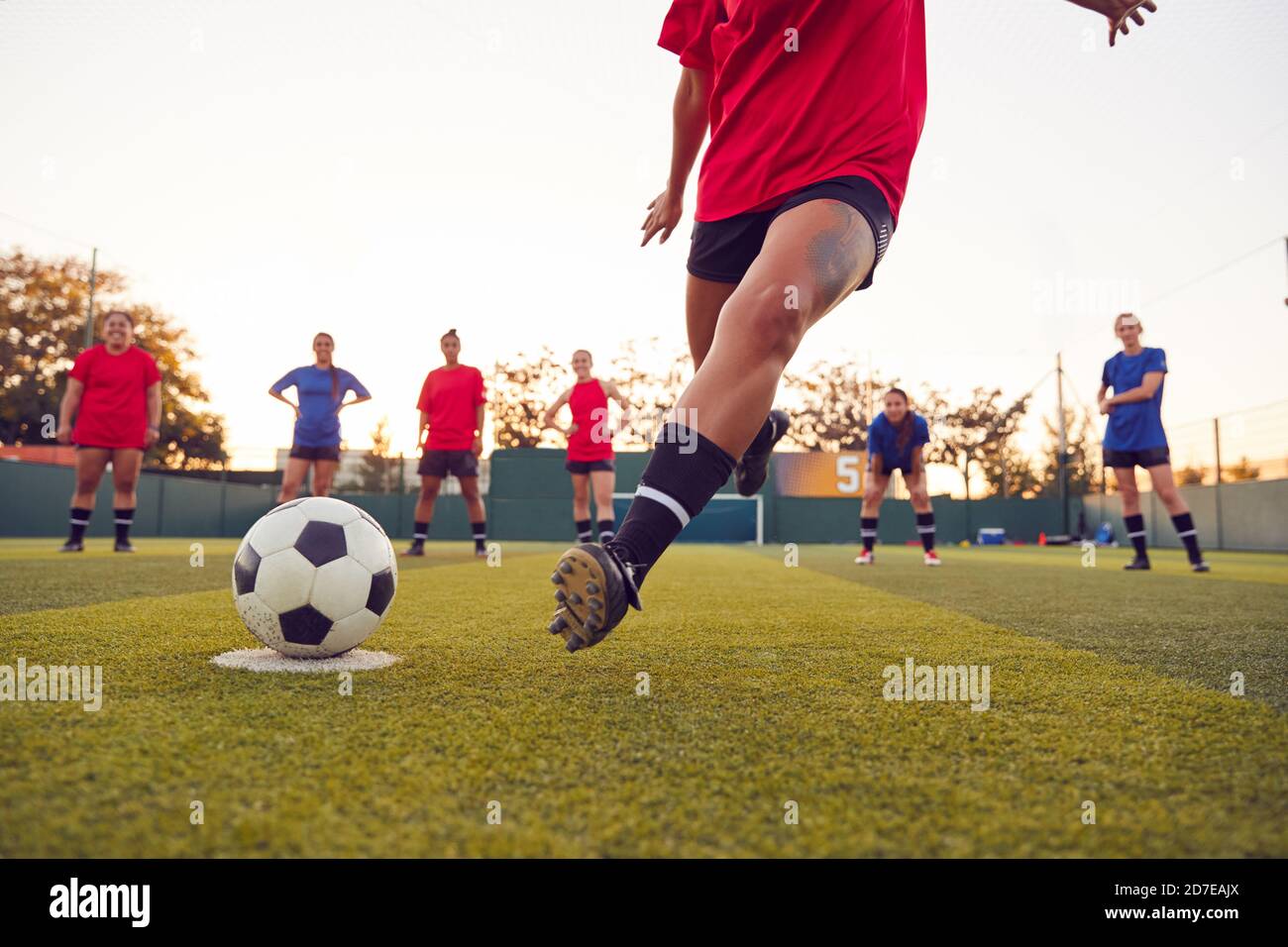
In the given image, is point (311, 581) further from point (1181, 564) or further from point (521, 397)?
point (521, 397)

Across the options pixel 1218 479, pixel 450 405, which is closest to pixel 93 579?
pixel 450 405

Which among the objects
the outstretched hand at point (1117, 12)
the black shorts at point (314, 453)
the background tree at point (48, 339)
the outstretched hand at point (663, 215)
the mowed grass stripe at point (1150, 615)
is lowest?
the mowed grass stripe at point (1150, 615)

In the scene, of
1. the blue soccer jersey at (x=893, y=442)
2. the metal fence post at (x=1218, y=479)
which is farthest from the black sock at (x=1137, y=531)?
the metal fence post at (x=1218, y=479)

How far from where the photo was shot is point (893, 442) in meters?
8.62

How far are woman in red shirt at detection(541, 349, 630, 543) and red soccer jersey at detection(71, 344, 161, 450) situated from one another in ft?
13.6

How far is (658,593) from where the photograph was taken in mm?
4695

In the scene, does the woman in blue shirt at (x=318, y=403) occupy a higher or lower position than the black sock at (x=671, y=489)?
higher

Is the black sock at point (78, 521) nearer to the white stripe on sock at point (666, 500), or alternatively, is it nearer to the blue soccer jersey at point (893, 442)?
the white stripe on sock at point (666, 500)

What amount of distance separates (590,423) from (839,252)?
6588 mm

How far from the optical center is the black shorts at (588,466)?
847 centimetres

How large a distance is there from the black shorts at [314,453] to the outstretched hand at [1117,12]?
7449 millimetres

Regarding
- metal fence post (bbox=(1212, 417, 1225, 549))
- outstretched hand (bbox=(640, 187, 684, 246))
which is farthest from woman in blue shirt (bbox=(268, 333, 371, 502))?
metal fence post (bbox=(1212, 417, 1225, 549))

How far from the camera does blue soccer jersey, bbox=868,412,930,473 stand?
8.52 metres
